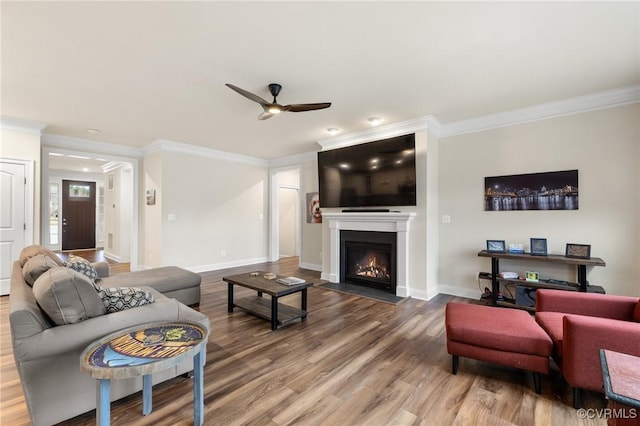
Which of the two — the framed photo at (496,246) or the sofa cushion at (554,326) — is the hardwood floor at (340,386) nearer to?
the sofa cushion at (554,326)

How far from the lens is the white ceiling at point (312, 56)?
200cm

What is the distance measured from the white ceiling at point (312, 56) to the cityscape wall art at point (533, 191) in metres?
0.93

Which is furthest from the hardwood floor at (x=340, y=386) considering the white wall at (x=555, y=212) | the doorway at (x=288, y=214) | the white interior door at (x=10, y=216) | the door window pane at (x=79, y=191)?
the door window pane at (x=79, y=191)

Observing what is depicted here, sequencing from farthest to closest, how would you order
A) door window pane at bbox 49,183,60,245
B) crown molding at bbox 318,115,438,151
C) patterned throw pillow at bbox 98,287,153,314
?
door window pane at bbox 49,183,60,245 → crown molding at bbox 318,115,438,151 → patterned throw pillow at bbox 98,287,153,314

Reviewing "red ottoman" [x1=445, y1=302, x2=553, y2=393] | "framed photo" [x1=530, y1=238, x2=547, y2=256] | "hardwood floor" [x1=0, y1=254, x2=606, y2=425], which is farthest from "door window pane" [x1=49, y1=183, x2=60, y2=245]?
"framed photo" [x1=530, y1=238, x2=547, y2=256]

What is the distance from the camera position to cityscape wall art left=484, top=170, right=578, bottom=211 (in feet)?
11.4

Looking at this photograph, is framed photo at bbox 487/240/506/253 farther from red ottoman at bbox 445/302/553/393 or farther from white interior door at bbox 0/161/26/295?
white interior door at bbox 0/161/26/295

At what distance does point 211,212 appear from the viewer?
6.26 metres

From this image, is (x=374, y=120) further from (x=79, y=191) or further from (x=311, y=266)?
(x=79, y=191)

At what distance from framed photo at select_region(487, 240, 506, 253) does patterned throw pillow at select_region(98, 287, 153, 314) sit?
3981mm

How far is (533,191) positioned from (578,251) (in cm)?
86

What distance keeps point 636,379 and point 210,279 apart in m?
5.37

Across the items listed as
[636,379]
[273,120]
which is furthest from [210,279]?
[636,379]

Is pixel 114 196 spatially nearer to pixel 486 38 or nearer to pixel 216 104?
pixel 216 104
